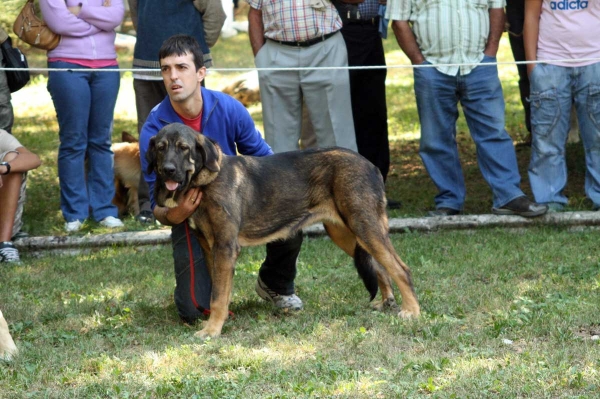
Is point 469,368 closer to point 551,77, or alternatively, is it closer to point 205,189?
point 205,189

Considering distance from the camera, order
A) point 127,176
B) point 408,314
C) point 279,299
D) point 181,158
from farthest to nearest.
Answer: point 127,176 → point 279,299 → point 408,314 → point 181,158

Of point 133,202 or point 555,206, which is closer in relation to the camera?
point 555,206

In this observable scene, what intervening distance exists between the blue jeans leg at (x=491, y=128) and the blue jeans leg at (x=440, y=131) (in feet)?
0.48

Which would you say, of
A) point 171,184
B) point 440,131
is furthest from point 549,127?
point 171,184

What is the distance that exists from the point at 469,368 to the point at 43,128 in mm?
10374

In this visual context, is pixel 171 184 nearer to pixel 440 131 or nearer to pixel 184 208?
pixel 184 208

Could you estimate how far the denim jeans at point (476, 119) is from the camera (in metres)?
8.14

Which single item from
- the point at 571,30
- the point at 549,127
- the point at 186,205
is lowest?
the point at 549,127

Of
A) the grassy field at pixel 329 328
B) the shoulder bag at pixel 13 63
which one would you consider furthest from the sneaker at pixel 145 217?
the shoulder bag at pixel 13 63

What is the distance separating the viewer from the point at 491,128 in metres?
8.19

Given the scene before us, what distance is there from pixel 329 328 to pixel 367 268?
20.2 inches

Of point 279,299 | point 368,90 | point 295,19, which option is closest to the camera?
point 279,299

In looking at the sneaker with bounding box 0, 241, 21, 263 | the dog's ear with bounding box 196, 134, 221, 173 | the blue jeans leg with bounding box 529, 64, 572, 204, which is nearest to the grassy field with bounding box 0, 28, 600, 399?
the sneaker with bounding box 0, 241, 21, 263

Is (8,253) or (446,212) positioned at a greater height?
(8,253)
